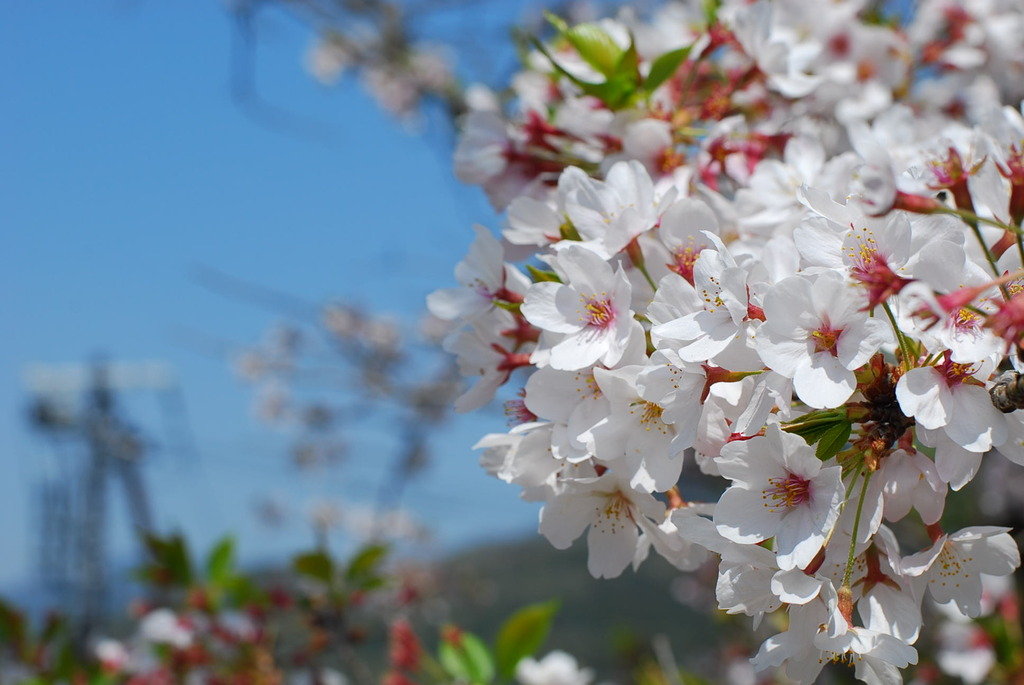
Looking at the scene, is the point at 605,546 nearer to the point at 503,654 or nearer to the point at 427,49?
the point at 503,654

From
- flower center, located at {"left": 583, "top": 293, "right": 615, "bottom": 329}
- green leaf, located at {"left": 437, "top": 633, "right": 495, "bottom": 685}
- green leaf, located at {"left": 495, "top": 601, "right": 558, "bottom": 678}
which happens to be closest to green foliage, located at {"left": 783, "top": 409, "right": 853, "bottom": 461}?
flower center, located at {"left": 583, "top": 293, "right": 615, "bottom": 329}

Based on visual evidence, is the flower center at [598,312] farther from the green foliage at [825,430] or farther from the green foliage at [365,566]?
the green foliage at [365,566]

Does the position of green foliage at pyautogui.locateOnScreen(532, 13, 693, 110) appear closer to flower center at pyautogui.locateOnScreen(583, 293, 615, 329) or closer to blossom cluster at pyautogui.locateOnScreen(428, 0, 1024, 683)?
blossom cluster at pyautogui.locateOnScreen(428, 0, 1024, 683)

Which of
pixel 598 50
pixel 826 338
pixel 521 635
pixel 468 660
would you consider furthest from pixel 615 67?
pixel 468 660

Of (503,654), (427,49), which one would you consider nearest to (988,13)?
(503,654)

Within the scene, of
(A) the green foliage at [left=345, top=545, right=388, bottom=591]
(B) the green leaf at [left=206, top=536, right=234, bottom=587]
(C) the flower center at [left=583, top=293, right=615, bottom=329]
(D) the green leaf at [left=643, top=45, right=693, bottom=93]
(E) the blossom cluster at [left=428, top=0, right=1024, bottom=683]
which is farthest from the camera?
(B) the green leaf at [left=206, top=536, right=234, bottom=587]

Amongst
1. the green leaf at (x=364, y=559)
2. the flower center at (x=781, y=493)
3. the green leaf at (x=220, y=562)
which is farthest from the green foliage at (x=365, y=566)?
the flower center at (x=781, y=493)
